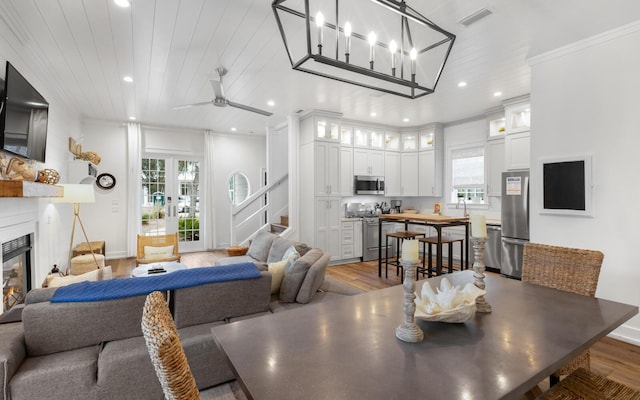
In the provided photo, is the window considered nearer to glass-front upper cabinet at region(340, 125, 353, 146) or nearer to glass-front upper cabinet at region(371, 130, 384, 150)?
glass-front upper cabinet at region(371, 130, 384, 150)

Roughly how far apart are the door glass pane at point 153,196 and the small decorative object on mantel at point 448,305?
7.01 meters

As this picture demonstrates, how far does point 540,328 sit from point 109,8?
363 centimetres

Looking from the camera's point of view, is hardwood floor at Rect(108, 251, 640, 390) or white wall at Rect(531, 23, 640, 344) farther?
white wall at Rect(531, 23, 640, 344)

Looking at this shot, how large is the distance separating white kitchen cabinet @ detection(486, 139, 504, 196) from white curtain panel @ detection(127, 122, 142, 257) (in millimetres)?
7064

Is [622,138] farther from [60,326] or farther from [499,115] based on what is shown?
[60,326]

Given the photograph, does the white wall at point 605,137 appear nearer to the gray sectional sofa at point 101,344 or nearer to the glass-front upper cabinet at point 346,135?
the gray sectional sofa at point 101,344

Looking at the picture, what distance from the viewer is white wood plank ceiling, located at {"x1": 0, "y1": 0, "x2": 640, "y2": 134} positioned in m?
2.55

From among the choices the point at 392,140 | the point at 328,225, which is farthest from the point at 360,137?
the point at 328,225

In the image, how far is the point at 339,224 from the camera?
5980mm

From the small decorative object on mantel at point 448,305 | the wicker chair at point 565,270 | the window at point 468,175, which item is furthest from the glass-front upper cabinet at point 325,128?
the small decorative object on mantel at point 448,305

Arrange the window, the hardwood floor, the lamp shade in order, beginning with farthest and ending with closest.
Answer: the window
the lamp shade
the hardwood floor

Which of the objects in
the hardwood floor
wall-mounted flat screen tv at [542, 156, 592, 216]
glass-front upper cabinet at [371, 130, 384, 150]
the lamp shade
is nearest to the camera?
the hardwood floor

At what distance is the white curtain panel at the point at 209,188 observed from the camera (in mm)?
7328

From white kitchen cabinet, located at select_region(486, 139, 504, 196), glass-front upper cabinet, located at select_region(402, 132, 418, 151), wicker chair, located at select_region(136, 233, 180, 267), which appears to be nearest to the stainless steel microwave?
glass-front upper cabinet, located at select_region(402, 132, 418, 151)
